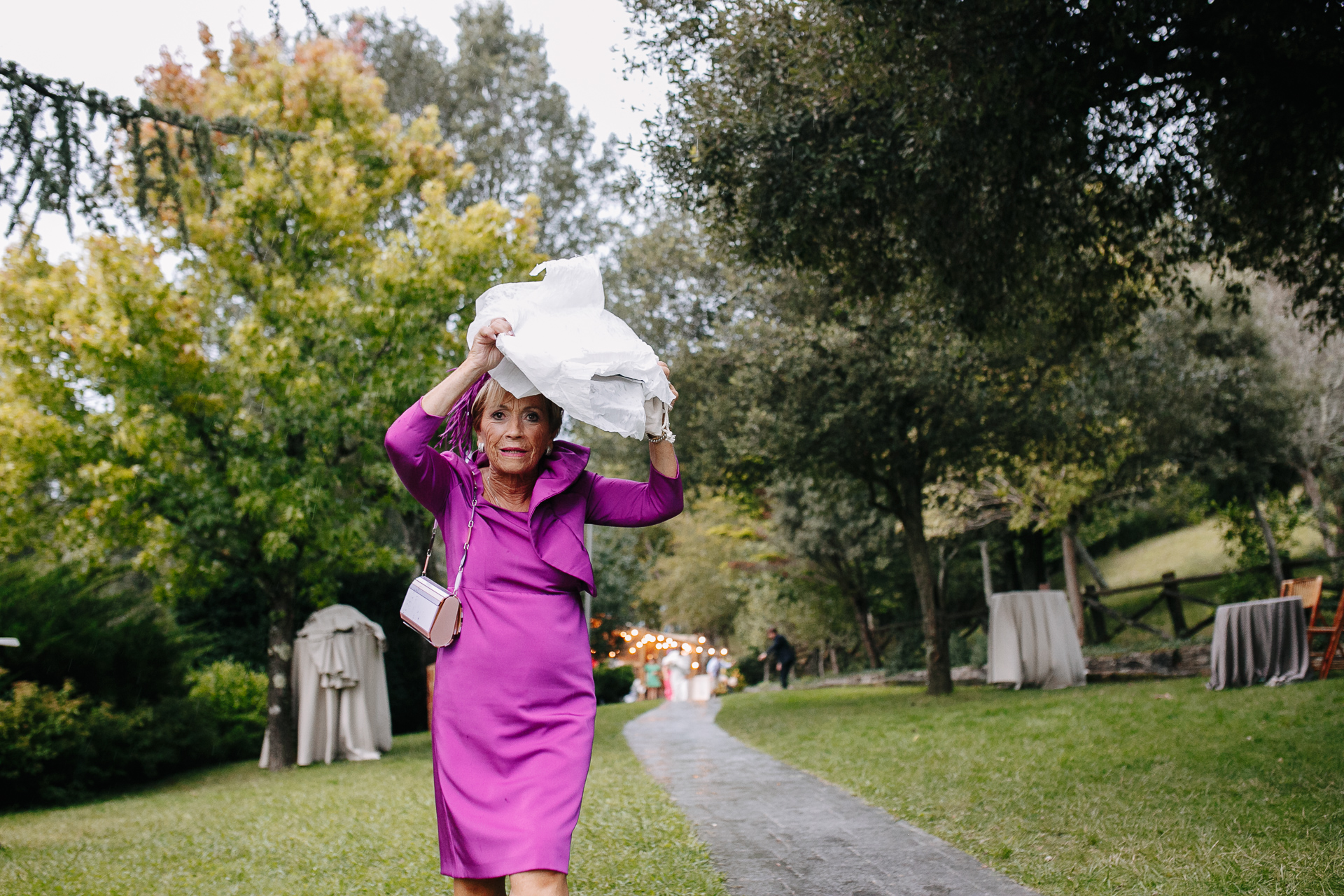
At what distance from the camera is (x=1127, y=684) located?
13.9m

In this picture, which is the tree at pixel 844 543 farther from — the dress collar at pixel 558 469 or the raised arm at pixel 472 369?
the raised arm at pixel 472 369

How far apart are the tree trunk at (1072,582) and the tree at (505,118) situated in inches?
482

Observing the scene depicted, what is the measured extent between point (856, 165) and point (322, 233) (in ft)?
26.8

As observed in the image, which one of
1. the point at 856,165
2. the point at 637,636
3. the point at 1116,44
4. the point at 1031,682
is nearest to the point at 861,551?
the point at 1031,682

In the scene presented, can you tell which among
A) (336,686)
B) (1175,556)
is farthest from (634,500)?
(1175,556)

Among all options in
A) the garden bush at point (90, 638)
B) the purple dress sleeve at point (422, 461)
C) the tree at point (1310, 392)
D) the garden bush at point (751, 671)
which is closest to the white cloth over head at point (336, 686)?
the garden bush at point (90, 638)

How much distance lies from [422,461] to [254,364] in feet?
32.1

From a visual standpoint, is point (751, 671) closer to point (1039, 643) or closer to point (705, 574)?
point (705, 574)

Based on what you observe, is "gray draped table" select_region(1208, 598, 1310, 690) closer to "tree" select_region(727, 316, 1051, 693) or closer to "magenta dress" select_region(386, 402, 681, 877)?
"tree" select_region(727, 316, 1051, 693)

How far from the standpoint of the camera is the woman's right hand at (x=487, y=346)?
2.51 m

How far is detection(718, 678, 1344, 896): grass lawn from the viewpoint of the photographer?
13.6ft

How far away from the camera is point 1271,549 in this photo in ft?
62.0

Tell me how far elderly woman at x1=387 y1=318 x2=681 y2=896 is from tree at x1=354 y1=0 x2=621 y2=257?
21.0 metres

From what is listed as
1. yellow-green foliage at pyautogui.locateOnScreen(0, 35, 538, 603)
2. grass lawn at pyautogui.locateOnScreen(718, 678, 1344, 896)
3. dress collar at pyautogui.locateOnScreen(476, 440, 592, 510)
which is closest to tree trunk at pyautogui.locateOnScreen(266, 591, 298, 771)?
yellow-green foliage at pyautogui.locateOnScreen(0, 35, 538, 603)
